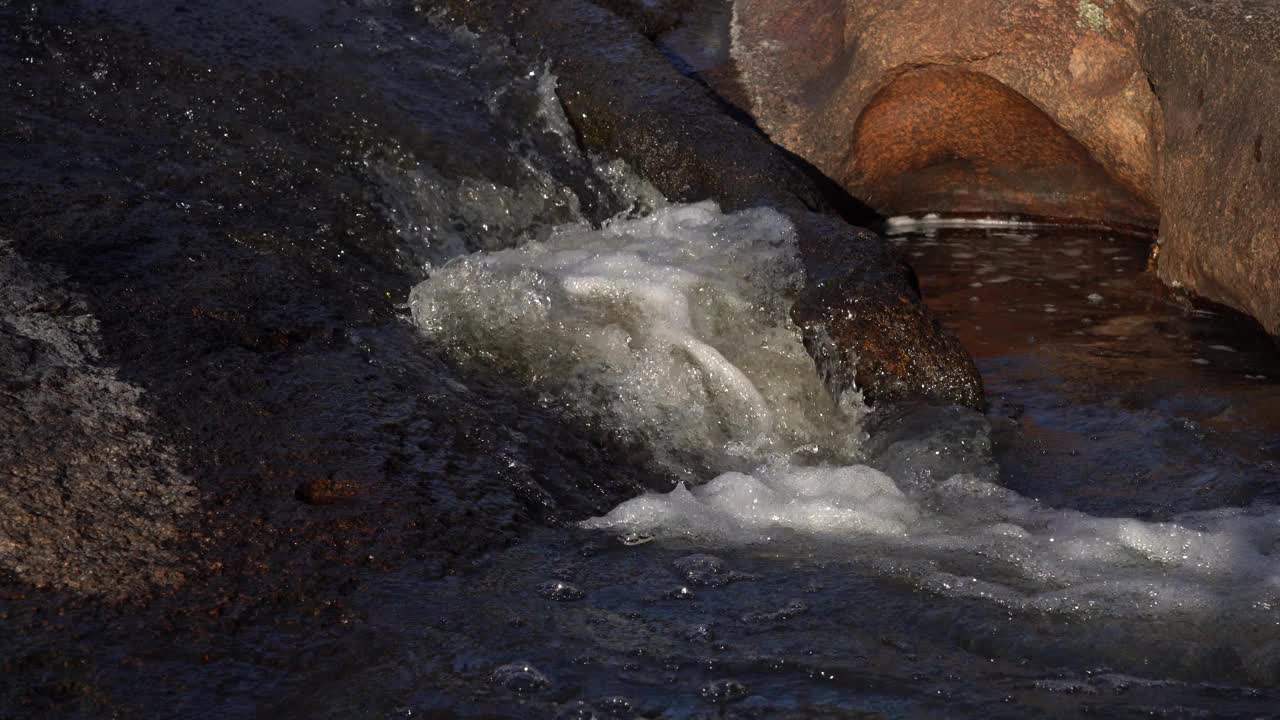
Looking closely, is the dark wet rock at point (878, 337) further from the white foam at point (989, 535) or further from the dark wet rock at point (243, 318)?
the dark wet rock at point (243, 318)

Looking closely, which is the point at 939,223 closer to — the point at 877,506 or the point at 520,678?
the point at 877,506

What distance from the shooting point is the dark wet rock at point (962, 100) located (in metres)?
6.50

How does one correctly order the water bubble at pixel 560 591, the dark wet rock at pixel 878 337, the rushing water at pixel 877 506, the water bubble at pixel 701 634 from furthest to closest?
the dark wet rock at pixel 878 337 < the water bubble at pixel 560 591 < the water bubble at pixel 701 634 < the rushing water at pixel 877 506

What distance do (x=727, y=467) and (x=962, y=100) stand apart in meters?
3.31

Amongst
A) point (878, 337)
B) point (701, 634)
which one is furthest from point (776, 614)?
point (878, 337)

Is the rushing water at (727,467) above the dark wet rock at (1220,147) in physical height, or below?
below

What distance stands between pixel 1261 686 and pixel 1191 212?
131 inches

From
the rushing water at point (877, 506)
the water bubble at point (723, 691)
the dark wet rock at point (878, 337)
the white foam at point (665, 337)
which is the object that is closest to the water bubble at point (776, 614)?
the rushing water at point (877, 506)

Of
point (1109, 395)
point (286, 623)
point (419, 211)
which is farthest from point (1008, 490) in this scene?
point (419, 211)

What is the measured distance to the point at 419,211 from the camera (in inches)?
219

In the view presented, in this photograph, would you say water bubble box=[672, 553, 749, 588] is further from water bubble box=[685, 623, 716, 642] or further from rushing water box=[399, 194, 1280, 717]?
water bubble box=[685, 623, 716, 642]

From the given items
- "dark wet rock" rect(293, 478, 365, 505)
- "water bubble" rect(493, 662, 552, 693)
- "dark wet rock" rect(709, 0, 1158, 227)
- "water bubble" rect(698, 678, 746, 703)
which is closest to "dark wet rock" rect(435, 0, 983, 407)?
"dark wet rock" rect(709, 0, 1158, 227)

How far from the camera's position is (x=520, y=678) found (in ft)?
9.67

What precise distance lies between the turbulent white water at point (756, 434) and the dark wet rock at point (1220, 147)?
1.77 meters
